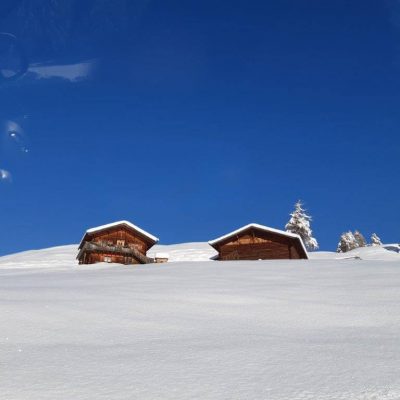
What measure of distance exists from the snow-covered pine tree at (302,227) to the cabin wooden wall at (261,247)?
25.6 metres

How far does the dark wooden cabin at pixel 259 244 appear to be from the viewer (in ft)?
114

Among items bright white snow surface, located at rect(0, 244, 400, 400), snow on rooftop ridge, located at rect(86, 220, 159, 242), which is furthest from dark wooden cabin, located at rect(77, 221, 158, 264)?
bright white snow surface, located at rect(0, 244, 400, 400)

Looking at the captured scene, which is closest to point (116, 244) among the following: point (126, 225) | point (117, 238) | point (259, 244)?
point (117, 238)

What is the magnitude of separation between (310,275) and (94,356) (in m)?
10.7

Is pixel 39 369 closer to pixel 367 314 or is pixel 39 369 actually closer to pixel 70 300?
pixel 70 300

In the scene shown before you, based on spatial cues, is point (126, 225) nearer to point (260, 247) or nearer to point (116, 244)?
point (116, 244)

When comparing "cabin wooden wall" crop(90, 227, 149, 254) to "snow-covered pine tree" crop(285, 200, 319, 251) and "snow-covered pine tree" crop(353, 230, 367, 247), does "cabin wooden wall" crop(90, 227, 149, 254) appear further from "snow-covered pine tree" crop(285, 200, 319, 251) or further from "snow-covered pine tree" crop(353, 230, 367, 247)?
"snow-covered pine tree" crop(353, 230, 367, 247)

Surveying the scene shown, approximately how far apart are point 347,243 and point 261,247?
37539 mm

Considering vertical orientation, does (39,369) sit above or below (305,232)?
below

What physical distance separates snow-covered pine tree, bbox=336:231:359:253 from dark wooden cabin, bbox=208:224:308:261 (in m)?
34.9

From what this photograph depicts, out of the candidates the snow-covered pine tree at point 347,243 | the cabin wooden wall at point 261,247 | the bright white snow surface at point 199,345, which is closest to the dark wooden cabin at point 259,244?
the cabin wooden wall at point 261,247

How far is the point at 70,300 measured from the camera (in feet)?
27.1

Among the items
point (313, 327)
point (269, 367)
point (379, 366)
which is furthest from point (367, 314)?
point (269, 367)

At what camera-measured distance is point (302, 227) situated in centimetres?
6066
